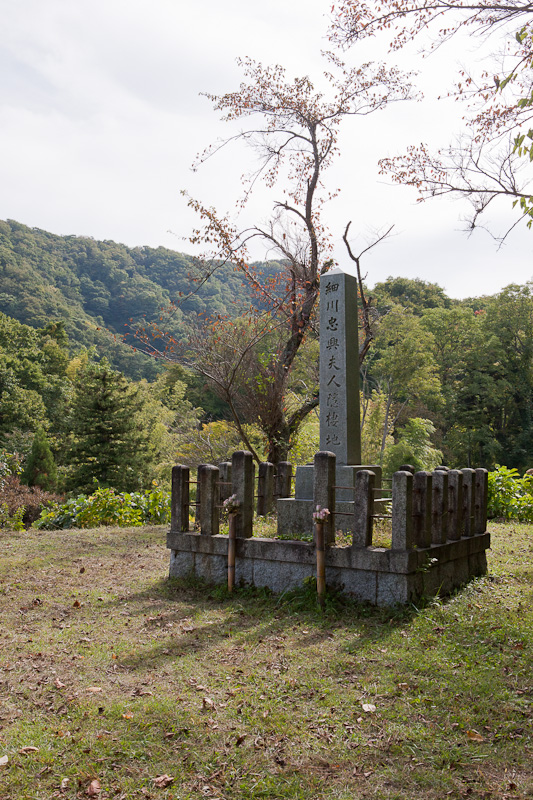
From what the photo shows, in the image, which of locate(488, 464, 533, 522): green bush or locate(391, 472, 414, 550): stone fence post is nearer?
locate(391, 472, 414, 550): stone fence post

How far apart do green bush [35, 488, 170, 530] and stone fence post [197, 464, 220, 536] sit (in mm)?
5415

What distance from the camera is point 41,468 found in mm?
23281

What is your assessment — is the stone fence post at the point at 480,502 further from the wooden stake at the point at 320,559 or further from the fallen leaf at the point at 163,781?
the fallen leaf at the point at 163,781

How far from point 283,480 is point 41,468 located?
1683cm

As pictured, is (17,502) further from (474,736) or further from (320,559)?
(474,736)

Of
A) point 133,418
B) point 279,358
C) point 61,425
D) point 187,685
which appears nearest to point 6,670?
point 187,685

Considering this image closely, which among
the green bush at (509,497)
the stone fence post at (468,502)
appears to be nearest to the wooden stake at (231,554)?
the stone fence post at (468,502)

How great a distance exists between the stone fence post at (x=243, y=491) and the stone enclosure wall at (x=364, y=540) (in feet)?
0.03

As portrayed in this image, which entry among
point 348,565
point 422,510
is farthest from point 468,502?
point 348,565

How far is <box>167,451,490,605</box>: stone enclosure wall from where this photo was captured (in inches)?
226

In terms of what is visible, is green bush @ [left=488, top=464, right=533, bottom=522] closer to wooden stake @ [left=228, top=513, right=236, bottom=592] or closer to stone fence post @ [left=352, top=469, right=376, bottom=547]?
stone fence post @ [left=352, top=469, right=376, bottom=547]

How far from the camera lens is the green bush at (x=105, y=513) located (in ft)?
38.7

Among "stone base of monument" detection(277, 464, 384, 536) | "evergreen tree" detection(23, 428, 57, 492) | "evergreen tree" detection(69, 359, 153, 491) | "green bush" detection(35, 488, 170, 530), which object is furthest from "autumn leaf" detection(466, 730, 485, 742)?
"evergreen tree" detection(23, 428, 57, 492)

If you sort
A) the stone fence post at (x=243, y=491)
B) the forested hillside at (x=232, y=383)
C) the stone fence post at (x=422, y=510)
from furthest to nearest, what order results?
the forested hillside at (x=232, y=383) < the stone fence post at (x=243, y=491) < the stone fence post at (x=422, y=510)
